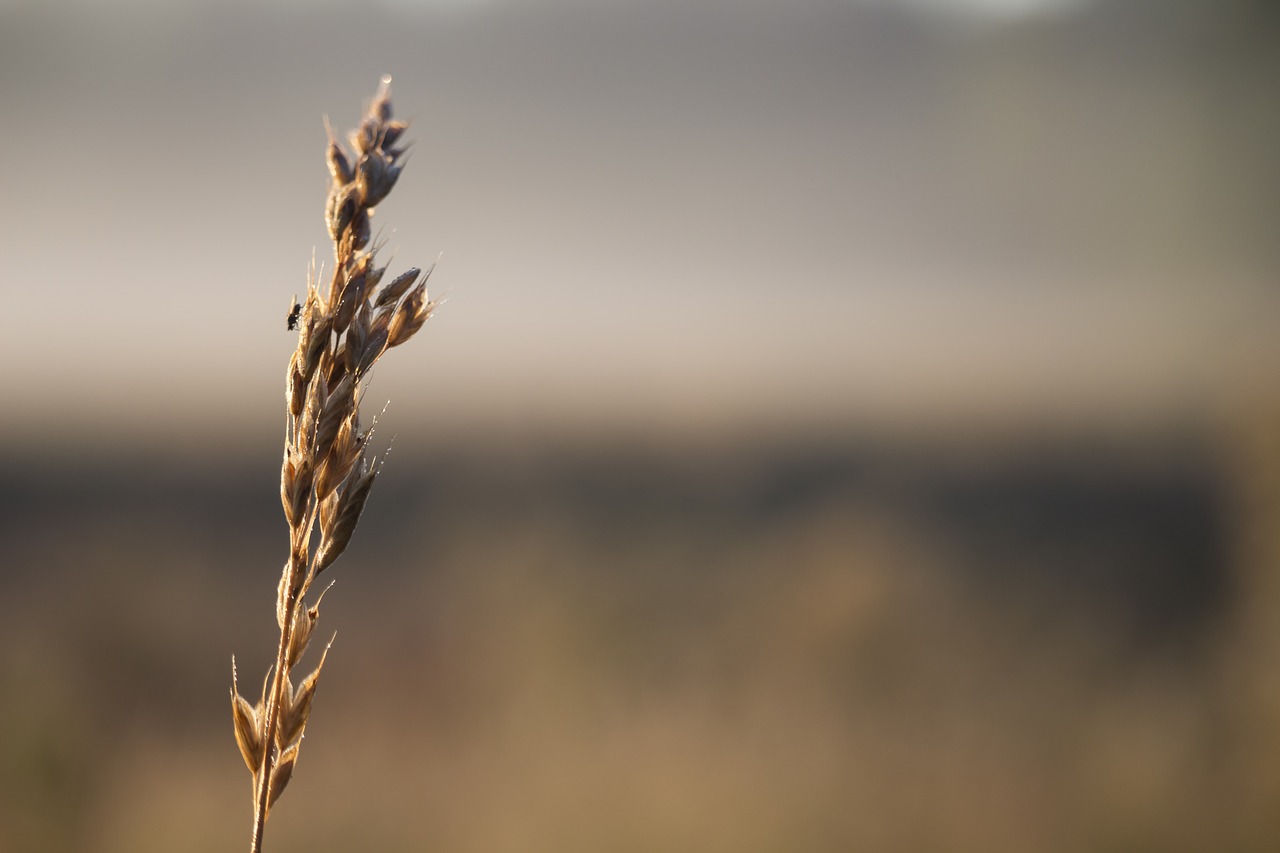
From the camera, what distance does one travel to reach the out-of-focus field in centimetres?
600

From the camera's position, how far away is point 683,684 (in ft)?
30.9

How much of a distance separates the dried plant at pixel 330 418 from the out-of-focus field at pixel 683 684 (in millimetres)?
5639

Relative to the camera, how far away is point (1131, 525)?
19.2 meters

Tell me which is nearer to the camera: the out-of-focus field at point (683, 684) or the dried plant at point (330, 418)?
the dried plant at point (330, 418)

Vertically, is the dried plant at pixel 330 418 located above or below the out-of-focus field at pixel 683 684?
above

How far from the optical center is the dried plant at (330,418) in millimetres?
852

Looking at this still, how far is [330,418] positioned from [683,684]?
9.11 meters

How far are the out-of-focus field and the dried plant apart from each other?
5.64 meters

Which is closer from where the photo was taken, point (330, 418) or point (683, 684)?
point (330, 418)

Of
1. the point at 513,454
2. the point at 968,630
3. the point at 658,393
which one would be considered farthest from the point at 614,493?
the point at 658,393

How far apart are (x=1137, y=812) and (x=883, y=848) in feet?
6.48

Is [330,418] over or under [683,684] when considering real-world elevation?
over

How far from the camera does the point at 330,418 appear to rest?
88cm

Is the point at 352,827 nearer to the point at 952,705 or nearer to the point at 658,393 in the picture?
the point at 952,705
